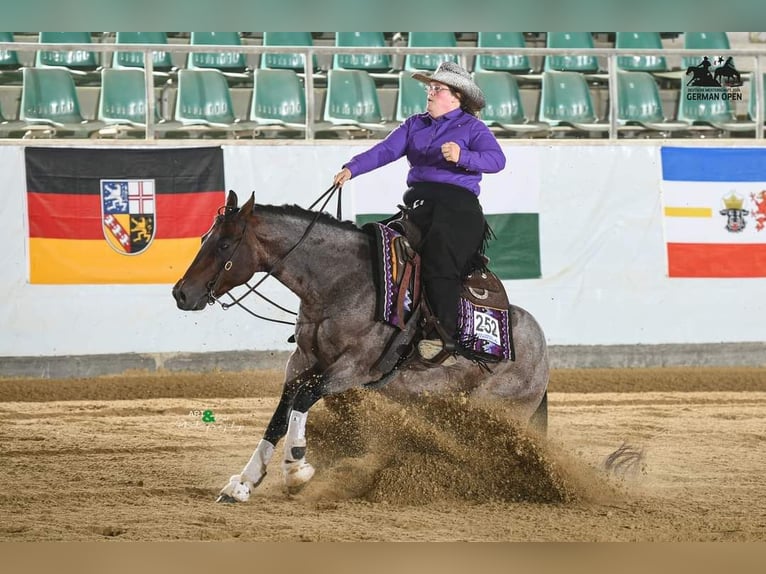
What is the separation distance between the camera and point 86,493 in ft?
18.2

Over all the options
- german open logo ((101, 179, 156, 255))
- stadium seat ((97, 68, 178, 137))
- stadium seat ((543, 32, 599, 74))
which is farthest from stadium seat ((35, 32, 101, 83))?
stadium seat ((543, 32, 599, 74))

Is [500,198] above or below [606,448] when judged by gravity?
above

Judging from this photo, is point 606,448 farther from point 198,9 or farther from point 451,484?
point 198,9

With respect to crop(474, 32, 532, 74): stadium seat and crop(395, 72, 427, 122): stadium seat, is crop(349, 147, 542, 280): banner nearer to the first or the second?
crop(395, 72, 427, 122): stadium seat

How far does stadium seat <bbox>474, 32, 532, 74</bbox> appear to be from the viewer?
12.4 m

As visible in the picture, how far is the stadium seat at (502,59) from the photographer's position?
12.4 metres

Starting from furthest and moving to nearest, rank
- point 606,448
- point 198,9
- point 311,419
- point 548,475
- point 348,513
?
1. point 606,448
2. point 311,419
3. point 548,475
4. point 348,513
5. point 198,9

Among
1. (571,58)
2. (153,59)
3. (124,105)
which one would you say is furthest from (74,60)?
(571,58)

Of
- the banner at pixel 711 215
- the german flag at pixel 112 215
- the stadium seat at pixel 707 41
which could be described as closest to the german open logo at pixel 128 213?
the german flag at pixel 112 215

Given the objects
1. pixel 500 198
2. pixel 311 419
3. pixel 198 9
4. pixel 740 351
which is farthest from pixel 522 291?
pixel 198 9

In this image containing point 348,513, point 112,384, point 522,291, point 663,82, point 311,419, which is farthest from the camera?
point 663,82

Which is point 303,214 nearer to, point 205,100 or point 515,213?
point 515,213

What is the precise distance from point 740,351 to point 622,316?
138 centimetres

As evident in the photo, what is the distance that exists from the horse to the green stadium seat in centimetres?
694
